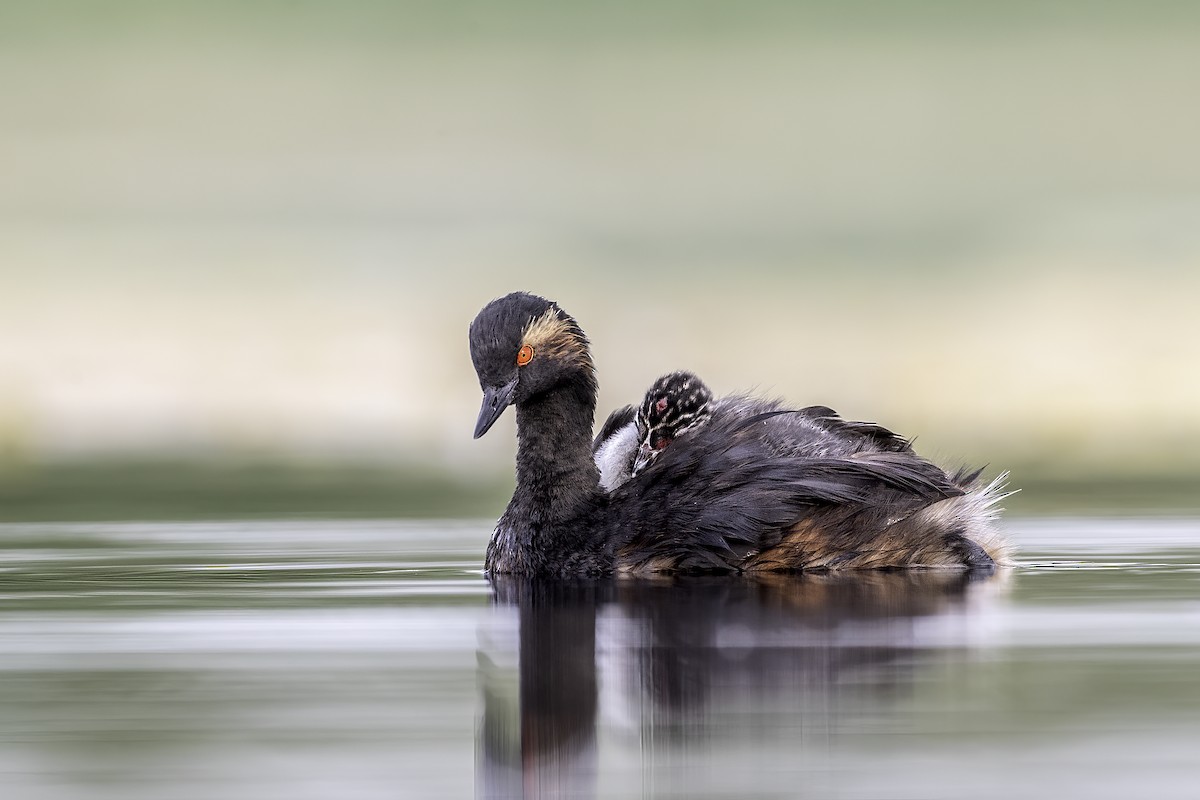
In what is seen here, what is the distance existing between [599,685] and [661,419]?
4328 millimetres

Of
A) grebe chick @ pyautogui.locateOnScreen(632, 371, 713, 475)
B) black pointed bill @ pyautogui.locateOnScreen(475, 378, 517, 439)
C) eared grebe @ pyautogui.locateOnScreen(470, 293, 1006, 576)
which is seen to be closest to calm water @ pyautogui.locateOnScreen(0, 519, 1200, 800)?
eared grebe @ pyautogui.locateOnScreen(470, 293, 1006, 576)

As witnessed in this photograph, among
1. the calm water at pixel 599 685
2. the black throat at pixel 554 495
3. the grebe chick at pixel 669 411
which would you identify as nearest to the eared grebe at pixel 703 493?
the black throat at pixel 554 495

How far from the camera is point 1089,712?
5.76 m

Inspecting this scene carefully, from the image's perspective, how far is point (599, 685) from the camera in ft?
20.8

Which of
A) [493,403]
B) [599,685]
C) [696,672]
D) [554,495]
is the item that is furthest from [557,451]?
[599,685]

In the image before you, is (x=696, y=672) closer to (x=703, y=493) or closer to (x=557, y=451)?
(x=703, y=493)

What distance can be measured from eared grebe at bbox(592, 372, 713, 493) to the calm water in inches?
58.2

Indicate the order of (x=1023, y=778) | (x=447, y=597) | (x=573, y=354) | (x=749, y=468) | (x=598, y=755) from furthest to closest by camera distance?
(x=573, y=354) < (x=749, y=468) < (x=447, y=597) < (x=598, y=755) < (x=1023, y=778)

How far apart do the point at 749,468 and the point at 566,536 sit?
96cm

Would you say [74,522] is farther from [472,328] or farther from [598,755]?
[598,755]

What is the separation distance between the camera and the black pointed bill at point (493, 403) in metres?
9.54

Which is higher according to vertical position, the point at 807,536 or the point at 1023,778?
the point at 807,536

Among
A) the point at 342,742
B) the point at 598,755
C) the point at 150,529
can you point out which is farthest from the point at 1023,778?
the point at 150,529

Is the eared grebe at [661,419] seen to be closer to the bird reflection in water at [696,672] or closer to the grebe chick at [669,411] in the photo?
the grebe chick at [669,411]
